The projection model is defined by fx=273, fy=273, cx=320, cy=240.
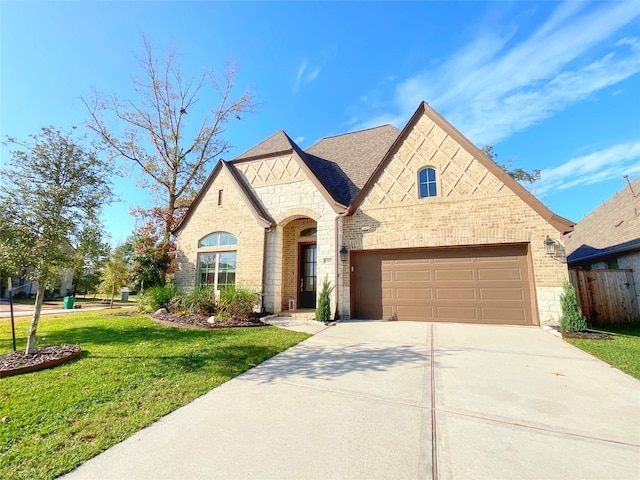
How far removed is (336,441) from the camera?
105 inches

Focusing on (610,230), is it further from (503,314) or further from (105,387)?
(105,387)

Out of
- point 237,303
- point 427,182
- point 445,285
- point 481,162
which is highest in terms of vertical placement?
point 481,162

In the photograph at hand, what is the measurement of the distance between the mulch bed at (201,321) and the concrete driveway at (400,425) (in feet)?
12.5

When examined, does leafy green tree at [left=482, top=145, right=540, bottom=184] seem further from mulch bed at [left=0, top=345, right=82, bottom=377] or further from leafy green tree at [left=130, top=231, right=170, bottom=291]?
mulch bed at [left=0, top=345, right=82, bottom=377]

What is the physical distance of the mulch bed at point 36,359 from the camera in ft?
14.6

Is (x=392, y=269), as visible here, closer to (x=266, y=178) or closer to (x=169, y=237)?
(x=266, y=178)

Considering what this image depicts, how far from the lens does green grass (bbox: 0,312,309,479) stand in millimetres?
2500

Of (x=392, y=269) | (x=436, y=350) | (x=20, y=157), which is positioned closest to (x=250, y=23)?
(x=20, y=157)

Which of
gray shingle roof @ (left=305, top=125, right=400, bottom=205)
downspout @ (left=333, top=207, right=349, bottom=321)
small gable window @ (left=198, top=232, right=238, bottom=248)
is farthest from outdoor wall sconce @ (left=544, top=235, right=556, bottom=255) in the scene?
small gable window @ (left=198, top=232, right=238, bottom=248)

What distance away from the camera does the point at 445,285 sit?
9.55 metres

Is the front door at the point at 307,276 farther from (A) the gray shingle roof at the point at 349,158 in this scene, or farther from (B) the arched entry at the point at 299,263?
(A) the gray shingle roof at the point at 349,158

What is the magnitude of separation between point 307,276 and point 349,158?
20.7ft

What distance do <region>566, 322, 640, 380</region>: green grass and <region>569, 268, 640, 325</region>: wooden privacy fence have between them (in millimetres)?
1585

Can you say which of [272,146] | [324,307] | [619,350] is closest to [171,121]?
[272,146]
